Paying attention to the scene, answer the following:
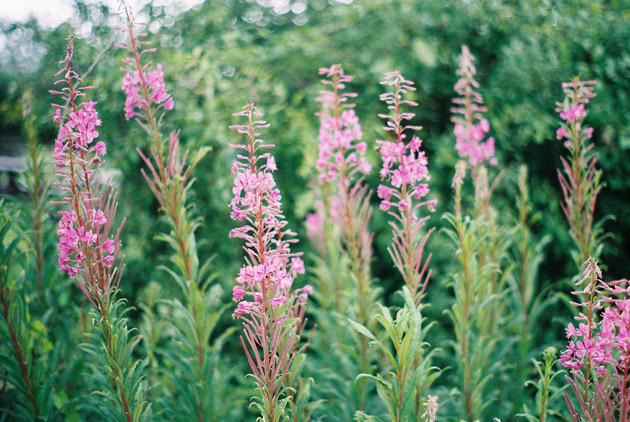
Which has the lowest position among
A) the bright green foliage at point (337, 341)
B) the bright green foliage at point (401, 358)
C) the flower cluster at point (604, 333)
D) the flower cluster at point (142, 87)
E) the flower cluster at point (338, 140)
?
the bright green foliage at point (337, 341)

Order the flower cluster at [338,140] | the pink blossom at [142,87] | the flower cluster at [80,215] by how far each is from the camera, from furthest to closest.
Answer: the flower cluster at [338,140], the pink blossom at [142,87], the flower cluster at [80,215]

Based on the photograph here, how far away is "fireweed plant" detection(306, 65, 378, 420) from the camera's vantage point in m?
2.01

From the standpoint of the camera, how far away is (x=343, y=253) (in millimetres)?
2305

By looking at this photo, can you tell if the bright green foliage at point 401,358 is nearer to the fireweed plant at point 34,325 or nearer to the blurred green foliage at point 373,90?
the fireweed plant at point 34,325

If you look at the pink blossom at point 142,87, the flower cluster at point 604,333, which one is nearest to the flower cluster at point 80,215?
the pink blossom at point 142,87

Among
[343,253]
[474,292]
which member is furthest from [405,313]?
[343,253]

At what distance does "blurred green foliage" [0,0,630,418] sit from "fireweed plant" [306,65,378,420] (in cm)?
70

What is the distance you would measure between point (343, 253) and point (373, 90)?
160cm

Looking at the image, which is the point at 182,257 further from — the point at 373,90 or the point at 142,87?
the point at 373,90

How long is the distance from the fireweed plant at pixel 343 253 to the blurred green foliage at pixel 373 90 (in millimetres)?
700

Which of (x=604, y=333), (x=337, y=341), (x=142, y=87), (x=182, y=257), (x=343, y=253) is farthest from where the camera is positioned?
(x=337, y=341)

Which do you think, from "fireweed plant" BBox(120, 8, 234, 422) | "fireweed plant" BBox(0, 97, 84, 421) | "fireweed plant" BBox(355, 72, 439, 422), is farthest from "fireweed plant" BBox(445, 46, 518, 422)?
"fireweed plant" BBox(0, 97, 84, 421)

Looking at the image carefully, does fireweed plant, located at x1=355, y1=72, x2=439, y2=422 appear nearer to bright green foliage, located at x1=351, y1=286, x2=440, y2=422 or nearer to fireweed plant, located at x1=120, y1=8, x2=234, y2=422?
bright green foliage, located at x1=351, y1=286, x2=440, y2=422

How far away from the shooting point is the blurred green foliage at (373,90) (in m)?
2.96
